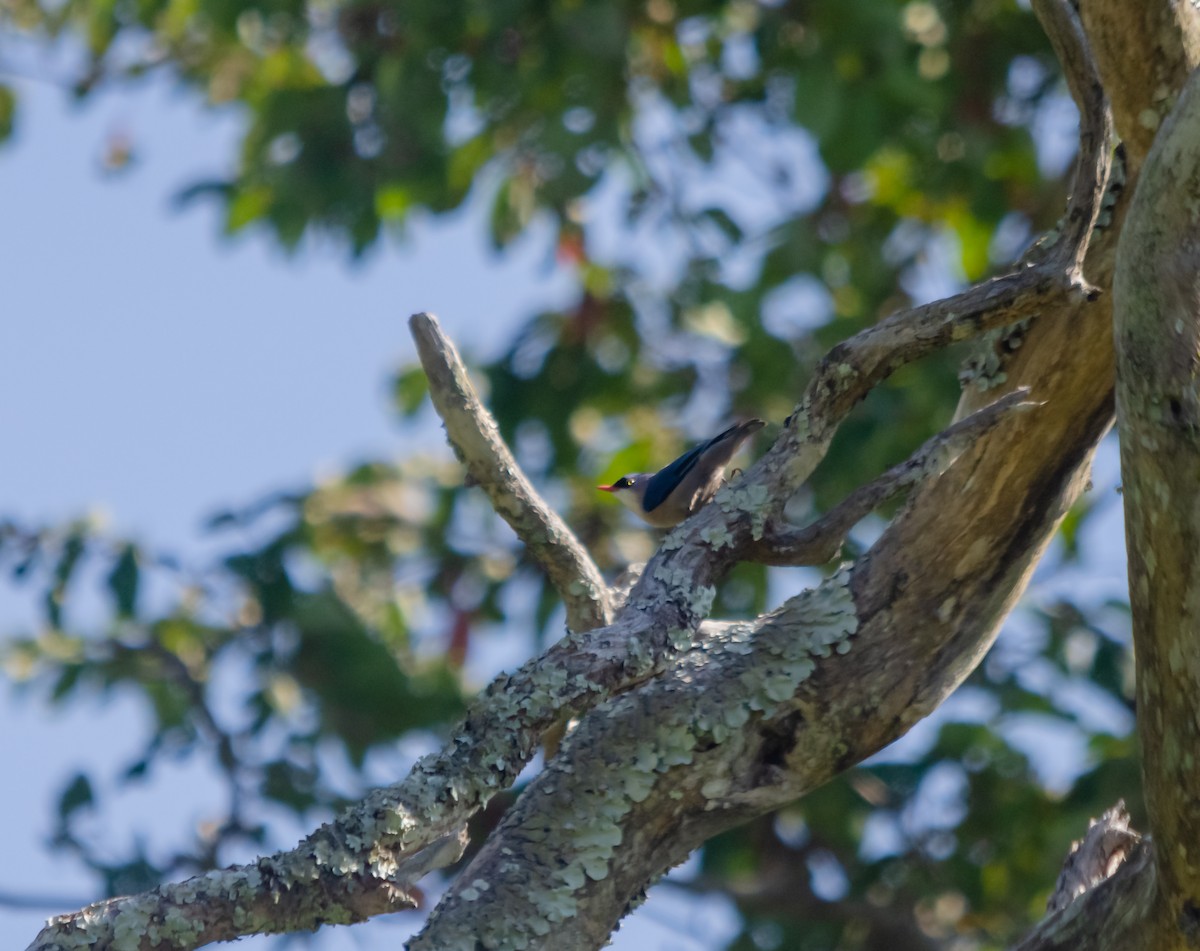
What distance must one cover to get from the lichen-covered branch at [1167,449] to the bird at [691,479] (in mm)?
1654

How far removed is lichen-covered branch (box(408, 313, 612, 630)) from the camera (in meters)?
3.17

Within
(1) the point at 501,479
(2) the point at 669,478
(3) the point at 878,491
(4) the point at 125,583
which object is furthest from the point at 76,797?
(3) the point at 878,491

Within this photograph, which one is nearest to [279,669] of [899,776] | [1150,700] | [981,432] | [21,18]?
[899,776]

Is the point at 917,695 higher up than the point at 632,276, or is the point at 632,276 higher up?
the point at 917,695

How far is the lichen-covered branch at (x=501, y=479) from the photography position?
3172 millimetres

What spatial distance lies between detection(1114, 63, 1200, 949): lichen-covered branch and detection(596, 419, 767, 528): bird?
1654mm

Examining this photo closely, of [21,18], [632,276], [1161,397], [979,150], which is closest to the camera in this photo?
[1161,397]

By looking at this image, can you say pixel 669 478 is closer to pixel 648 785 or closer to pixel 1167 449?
pixel 648 785

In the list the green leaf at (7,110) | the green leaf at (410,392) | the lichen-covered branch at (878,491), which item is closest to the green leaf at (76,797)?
the green leaf at (410,392)

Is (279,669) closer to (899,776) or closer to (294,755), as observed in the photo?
(294,755)

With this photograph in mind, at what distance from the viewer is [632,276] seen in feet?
26.3

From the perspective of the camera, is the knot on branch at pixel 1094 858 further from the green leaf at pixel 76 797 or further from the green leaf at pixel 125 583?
the green leaf at pixel 125 583

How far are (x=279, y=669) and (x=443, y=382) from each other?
3412 millimetres

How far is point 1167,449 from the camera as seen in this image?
2549 mm
